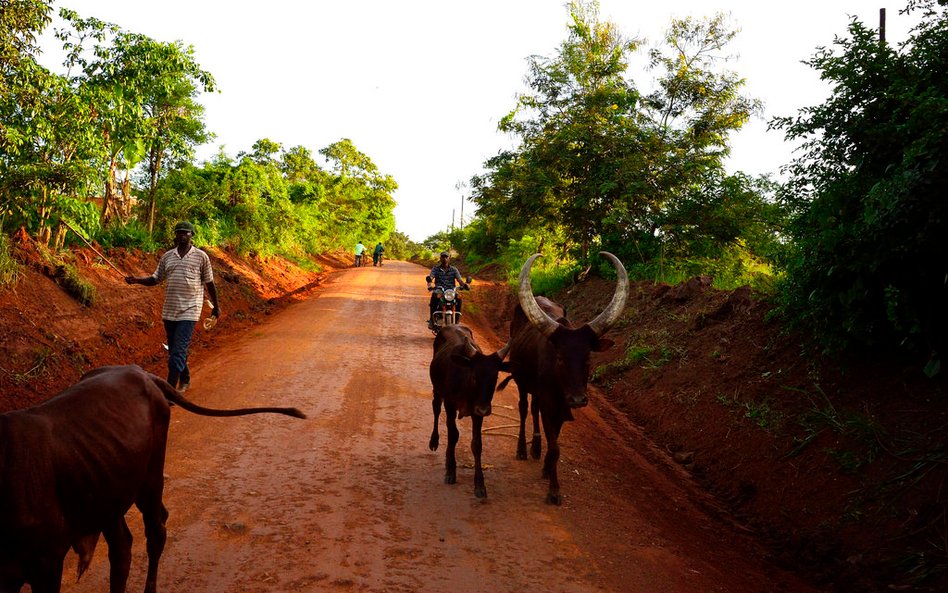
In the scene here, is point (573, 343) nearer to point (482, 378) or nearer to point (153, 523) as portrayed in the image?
point (482, 378)

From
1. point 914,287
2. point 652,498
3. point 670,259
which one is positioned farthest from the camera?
point 670,259

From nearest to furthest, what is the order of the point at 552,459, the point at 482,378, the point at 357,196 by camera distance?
the point at 482,378 → the point at 552,459 → the point at 357,196

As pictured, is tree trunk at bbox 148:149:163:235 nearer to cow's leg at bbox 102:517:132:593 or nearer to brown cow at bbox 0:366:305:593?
brown cow at bbox 0:366:305:593

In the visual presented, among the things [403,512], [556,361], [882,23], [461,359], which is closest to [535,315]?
[556,361]

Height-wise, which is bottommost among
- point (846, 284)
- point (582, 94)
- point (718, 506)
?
point (718, 506)

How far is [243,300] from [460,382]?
12.9 meters

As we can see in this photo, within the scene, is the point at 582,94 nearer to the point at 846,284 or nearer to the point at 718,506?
the point at 846,284

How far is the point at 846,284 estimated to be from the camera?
6504mm

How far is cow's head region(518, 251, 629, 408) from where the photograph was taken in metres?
5.51

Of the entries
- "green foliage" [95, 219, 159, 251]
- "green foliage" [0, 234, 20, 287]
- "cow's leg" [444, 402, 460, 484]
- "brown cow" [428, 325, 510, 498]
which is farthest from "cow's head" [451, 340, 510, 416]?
"green foliage" [95, 219, 159, 251]

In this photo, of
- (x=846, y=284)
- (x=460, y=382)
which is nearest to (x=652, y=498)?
(x=460, y=382)

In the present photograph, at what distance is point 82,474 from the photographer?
10.3ft

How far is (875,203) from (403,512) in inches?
187

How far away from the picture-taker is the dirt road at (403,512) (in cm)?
413
